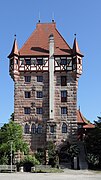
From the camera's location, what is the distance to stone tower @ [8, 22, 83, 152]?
5728cm

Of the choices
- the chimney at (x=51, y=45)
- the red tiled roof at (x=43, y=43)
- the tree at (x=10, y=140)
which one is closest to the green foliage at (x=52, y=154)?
the tree at (x=10, y=140)

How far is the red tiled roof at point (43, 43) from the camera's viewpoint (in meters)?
59.0

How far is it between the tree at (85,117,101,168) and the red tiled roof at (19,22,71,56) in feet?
43.3

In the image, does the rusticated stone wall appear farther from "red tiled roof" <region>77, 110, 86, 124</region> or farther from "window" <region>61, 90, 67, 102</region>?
"red tiled roof" <region>77, 110, 86, 124</region>

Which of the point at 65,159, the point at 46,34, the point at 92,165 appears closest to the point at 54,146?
the point at 65,159

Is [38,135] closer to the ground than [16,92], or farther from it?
closer to the ground

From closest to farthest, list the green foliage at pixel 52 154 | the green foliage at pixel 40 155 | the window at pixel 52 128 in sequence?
the green foliage at pixel 52 154, the green foliage at pixel 40 155, the window at pixel 52 128

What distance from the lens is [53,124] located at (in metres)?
57.1

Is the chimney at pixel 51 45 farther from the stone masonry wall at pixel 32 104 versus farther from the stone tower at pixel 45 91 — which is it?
the stone masonry wall at pixel 32 104

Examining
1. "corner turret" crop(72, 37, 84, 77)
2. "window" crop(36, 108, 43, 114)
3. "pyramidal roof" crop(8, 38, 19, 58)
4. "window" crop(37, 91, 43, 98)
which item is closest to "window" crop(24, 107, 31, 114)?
"window" crop(36, 108, 43, 114)

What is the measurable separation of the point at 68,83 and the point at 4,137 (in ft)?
41.9

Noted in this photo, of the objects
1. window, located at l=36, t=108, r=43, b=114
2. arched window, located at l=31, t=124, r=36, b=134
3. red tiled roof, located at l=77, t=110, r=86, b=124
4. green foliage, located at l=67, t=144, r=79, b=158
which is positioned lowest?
green foliage, located at l=67, t=144, r=79, b=158

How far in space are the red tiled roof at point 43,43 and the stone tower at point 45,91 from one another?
0.15 m

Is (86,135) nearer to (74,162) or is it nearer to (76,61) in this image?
(74,162)
